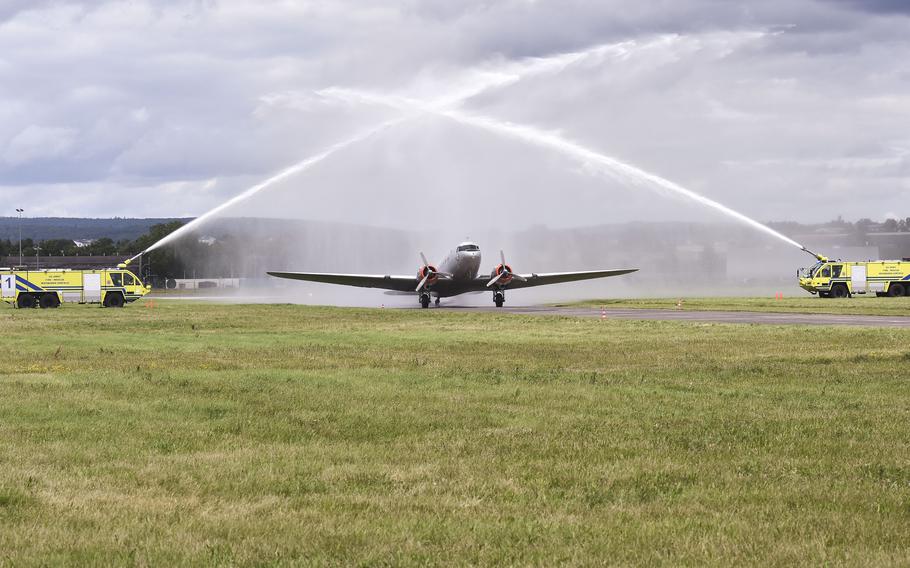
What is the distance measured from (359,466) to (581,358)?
1700 cm

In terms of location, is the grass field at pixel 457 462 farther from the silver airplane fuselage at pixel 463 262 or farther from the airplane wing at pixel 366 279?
the airplane wing at pixel 366 279

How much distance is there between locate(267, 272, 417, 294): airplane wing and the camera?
74875 mm

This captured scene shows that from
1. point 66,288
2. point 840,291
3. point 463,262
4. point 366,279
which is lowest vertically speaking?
point 840,291

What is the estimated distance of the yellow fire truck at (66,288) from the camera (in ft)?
242

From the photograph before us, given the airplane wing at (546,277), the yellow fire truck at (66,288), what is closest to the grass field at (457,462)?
the airplane wing at (546,277)

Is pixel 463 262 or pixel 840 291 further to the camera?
pixel 840 291

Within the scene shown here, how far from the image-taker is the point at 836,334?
3541 cm

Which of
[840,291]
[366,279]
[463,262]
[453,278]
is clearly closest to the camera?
[463,262]

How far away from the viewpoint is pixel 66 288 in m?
74.8

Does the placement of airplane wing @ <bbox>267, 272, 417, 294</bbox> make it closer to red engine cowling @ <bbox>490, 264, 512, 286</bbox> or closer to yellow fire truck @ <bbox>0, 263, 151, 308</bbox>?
red engine cowling @ <bbox>490, 264, 512, 286</bbox>

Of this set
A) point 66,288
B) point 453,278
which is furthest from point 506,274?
point 66,288

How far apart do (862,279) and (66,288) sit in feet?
222

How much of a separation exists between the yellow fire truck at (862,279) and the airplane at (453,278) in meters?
21.1

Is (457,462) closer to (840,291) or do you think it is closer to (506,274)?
(506,274)
